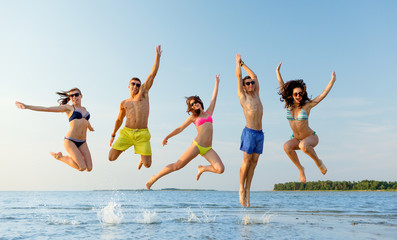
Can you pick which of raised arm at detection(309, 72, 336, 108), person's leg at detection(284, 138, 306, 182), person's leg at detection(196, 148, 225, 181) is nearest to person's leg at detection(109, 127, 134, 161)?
person's leg at detection(196, 148, 225, 181)

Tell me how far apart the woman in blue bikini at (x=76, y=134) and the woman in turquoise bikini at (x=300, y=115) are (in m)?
5.96

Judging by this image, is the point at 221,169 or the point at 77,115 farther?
the point at 77,115

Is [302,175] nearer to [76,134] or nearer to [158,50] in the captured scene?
[158,50]

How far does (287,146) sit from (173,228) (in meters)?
12.7

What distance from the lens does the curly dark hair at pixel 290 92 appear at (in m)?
11.1

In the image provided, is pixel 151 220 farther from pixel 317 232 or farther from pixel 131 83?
pixel 131 83

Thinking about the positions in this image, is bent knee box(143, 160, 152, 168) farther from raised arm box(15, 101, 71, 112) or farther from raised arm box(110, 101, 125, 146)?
raised arm box(15, 101, 71, 112)

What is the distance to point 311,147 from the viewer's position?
36.0 ft

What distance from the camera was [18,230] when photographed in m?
22.0

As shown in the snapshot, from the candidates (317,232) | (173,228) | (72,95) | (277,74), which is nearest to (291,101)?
(277,74)

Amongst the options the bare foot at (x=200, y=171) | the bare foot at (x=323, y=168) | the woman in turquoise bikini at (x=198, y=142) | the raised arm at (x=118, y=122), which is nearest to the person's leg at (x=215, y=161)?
the woman in turquoise bikini at (x=198, y=142)

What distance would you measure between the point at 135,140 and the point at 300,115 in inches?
187

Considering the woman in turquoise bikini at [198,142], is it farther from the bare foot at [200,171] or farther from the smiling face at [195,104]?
the bare foot at [200,171]

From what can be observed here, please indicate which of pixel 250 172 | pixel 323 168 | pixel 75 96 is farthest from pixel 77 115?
pixel 323 168
